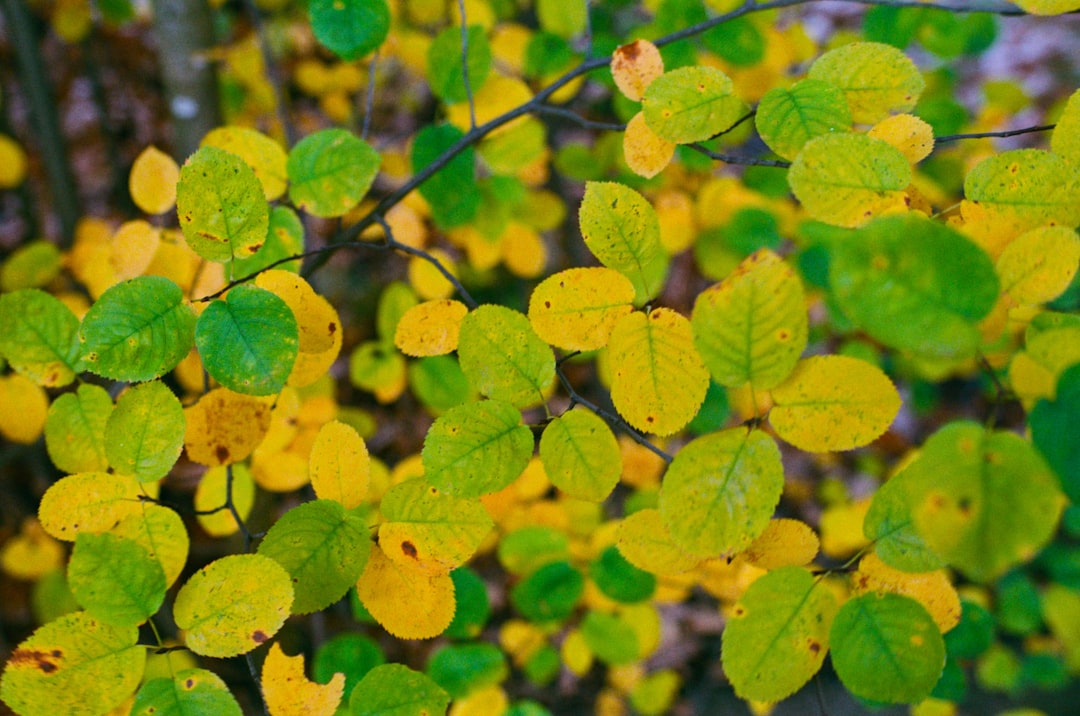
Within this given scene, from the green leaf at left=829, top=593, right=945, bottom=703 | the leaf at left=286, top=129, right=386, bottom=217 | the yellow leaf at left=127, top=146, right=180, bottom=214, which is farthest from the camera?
the yellow leaf at left=127, top=146, right=180, bottom=214

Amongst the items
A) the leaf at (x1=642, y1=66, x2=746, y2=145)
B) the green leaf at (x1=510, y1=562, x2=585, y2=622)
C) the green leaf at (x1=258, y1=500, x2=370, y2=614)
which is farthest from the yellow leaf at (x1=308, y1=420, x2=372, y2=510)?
the green leaf at (x1=510, y1=562, x2=585, y2=622)

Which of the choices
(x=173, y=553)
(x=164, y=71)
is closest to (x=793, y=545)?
(x=173, y=553)

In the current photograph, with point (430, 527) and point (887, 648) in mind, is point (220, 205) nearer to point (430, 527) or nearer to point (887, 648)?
point (430, 527)

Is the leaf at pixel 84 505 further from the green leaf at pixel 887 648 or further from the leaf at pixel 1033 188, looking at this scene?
the leaf at pixel 1033 188

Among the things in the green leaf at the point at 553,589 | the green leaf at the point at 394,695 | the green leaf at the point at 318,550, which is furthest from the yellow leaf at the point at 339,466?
the green leaf at the point at 553,589

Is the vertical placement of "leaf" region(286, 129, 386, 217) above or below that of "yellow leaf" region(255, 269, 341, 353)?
above

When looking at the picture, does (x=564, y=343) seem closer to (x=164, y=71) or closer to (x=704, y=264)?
(x=704, y=264)

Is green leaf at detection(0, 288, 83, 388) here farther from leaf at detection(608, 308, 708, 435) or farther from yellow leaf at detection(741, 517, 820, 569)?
yellow leaf at detection(741, 517, 820, 569)

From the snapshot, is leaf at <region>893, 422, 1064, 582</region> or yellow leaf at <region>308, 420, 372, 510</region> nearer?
leaf at <region>893, 422, 1064, 582</region>
